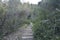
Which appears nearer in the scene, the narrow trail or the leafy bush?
the leafy bush

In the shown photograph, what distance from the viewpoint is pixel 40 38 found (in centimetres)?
651

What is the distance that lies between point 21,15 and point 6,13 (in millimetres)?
1325

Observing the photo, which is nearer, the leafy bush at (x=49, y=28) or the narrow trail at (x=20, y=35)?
the leafy bush at (x=49, y=28)

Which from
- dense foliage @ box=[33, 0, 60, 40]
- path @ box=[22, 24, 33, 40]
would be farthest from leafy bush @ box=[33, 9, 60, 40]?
path @ box=[22, 24, 33, 40]

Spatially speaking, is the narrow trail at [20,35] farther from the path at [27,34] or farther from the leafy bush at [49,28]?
the leafy bush at [49,28]

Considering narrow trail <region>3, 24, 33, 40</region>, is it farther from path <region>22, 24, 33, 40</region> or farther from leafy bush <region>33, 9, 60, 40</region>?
leafy bush <region>33, 9, 60, 40</region>

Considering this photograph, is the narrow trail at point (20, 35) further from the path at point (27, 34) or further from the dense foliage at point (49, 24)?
the dense foliage at point (49, 24)

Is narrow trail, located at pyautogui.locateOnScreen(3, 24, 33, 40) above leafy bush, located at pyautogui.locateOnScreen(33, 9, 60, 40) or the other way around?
the other way around

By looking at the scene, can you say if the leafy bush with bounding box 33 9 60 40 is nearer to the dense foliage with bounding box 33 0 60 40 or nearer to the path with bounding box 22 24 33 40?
the dense foliage with bounding box 33 0 60 40

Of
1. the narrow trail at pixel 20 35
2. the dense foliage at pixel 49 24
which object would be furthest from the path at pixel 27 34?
the dense foliage at pixel 49 24

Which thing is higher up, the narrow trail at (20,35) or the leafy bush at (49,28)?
the leafy bush at (49,28)

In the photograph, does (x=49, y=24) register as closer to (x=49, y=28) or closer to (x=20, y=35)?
(x=49, y=28)

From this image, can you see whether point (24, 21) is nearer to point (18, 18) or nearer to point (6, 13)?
point (18, 18)

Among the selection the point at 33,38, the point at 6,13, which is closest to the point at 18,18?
the point at 6,13
